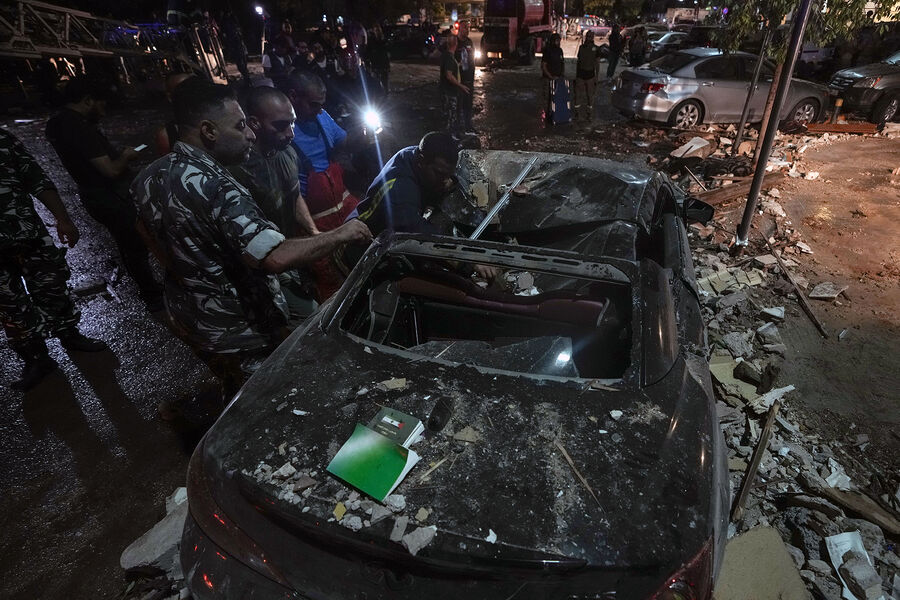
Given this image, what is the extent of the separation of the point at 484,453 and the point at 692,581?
0.66 metres

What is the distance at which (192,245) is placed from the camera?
2092 millimetres

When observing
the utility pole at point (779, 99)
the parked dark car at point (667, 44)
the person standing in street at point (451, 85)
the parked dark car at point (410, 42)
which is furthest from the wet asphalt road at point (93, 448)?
the parked dark car at point (410, 42)

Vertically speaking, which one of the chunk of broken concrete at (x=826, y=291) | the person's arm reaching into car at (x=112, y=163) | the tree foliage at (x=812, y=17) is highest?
the tree foliage at (x=812, y=17)

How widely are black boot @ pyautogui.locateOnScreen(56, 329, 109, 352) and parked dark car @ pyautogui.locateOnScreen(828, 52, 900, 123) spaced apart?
1309 centimetres

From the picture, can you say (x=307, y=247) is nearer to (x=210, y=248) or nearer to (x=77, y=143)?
(x=210, y=248)

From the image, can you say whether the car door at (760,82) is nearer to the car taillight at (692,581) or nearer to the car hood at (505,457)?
the car hood at (505,457)

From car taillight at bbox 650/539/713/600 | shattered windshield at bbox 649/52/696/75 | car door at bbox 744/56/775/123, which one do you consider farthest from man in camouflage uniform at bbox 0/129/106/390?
car door at bbox 744/56/775/123

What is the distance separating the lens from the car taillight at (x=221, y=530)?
4.54 ft

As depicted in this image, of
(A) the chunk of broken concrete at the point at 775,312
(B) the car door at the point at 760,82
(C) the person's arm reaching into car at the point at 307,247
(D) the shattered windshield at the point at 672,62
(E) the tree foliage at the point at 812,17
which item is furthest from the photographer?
(D) the shattered windshield at the point at 672,62

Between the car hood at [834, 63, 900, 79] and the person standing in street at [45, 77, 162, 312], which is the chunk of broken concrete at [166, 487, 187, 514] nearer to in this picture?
the person standing in street at [45, 77, 162, 312]

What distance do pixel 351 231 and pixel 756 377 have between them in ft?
9.54

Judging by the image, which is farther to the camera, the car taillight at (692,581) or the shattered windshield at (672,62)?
the shattered windshield at (672,62)

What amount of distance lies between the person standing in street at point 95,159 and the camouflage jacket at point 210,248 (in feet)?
6.68

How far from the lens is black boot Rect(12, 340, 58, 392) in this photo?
337cm
